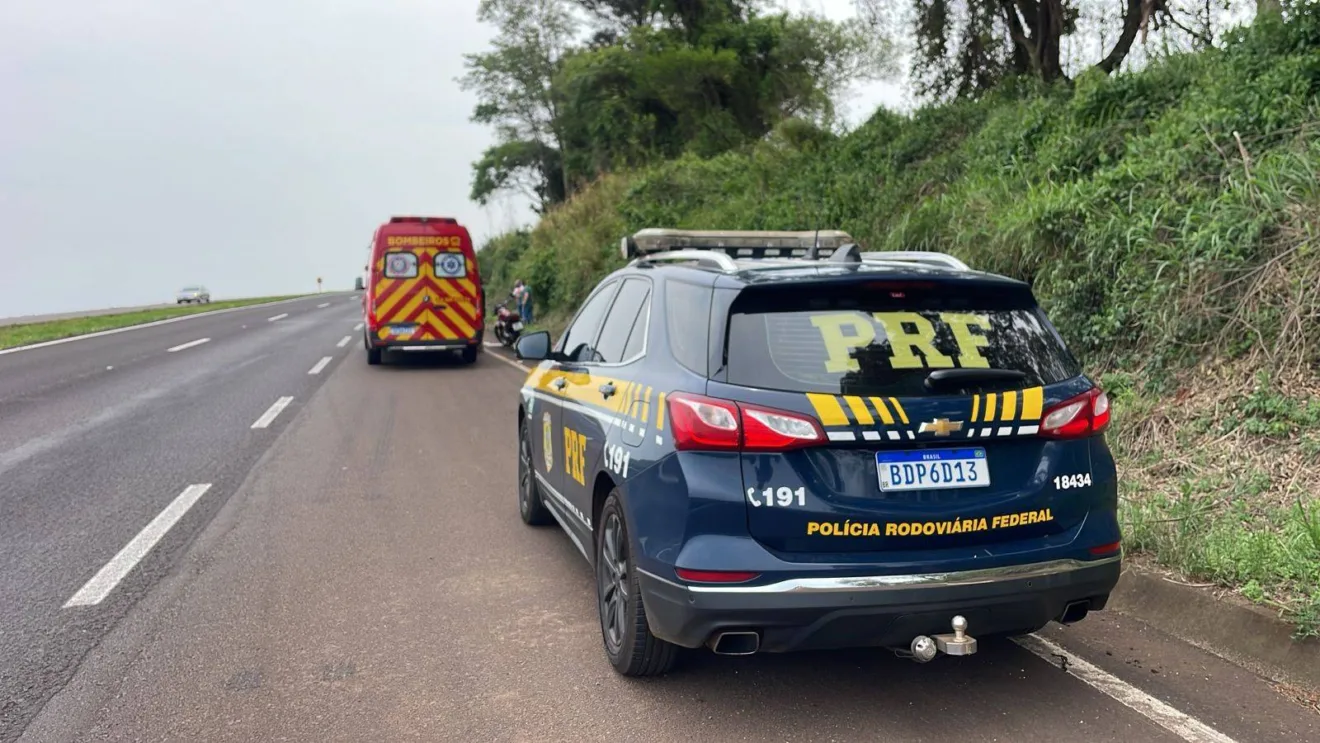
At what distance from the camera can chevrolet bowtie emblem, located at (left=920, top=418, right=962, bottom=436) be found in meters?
3.38

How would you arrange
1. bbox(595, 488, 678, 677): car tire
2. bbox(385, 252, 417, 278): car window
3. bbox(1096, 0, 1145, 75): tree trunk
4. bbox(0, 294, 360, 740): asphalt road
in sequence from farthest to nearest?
bbox(385, 252, 417, 278): car window, bbox(1096, 0, 1145, 75): tree trunk, bbox(0, 294, 360, 740): asphalt road, bbox(595, 488, 678, 677): car tire

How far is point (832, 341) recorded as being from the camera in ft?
11.7

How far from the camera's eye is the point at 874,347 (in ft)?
11.7

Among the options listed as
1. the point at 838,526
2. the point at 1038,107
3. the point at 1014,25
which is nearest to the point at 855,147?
the point at 1014,25

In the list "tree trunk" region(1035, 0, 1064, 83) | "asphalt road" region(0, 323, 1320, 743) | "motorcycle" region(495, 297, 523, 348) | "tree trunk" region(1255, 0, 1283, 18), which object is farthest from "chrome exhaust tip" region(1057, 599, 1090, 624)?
"motorcycle" region(495, 297, 523, 348)

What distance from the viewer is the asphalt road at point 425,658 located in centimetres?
355

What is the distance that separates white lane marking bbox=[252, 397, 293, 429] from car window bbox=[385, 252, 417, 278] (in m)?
4.82

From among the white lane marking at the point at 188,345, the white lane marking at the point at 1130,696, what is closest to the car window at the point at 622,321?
the white lane marking at the point at 1130,696

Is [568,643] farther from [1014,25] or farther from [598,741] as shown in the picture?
[1014,25]

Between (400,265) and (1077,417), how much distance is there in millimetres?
14579

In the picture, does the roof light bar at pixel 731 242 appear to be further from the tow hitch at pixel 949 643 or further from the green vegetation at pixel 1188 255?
the tow hitch at pixel 949 643

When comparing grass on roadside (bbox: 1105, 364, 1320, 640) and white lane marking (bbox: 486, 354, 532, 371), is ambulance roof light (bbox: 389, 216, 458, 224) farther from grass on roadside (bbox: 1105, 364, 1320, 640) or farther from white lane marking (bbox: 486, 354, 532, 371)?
grass on roadside (bbox: 1105, 364, 1320, 640)

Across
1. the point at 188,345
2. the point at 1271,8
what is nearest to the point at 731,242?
the point at 1271,8

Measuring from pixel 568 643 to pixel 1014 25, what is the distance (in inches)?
560
